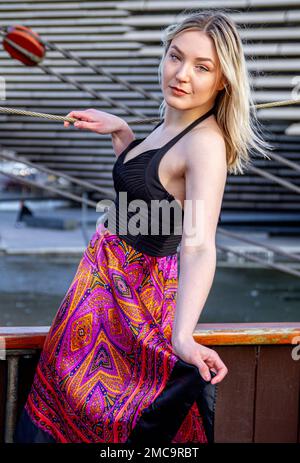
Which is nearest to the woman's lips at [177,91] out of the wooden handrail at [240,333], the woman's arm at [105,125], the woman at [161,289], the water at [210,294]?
the woman at [161,289]

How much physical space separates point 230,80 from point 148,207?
302 millimetres

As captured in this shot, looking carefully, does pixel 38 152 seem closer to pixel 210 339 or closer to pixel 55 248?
pixel 55 248

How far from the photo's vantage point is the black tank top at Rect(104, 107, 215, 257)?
4.99 feet

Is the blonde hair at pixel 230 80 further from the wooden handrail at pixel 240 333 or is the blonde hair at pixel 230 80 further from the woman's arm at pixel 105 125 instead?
the wooden handrail at pixel 240 333

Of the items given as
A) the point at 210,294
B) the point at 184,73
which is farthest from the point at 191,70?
the point at 210,294

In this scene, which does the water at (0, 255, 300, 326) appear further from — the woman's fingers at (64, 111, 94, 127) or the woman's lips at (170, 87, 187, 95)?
the woman's lips at (170, 87, 187, 95)

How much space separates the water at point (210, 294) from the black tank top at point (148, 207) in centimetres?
418

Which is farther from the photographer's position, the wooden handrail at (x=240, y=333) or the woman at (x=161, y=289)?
the wooden handrail at (x=240, y=333)

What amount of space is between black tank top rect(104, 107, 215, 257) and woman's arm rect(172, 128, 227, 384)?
0.22 feet

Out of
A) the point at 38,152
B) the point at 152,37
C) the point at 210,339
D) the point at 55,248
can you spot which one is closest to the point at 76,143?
Answer: the point at 38,152

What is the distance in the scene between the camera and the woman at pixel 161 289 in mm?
1436

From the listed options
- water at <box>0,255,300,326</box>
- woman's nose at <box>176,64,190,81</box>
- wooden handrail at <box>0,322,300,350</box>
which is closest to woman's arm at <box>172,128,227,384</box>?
woman's nose at <box>176,64,190,81</box>

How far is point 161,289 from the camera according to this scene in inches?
63.0

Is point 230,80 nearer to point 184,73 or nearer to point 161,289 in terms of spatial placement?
point 184,73
